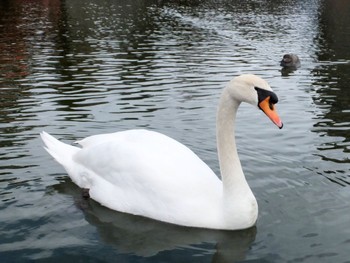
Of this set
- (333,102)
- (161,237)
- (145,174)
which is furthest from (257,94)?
(333,102)

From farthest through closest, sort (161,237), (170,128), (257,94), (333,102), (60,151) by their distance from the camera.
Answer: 1. (333,102)
2. (170,128)
3. (60,151)
4. (161,237)
5. (257,94)

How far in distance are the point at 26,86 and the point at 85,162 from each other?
751 centimetres

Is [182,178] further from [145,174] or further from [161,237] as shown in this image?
[161,237]

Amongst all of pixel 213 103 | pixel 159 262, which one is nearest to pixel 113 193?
pixel 159 262

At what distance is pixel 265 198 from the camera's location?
716cm

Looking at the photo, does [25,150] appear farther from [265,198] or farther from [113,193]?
[265,198]

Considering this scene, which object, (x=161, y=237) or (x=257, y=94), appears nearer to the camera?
(x=257, y=94)

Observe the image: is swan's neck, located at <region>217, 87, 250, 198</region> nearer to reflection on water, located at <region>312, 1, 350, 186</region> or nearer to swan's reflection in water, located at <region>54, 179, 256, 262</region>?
swan's reflection in water, located at <region>54, 179, 256, 262</region>

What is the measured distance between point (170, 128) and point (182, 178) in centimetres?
436

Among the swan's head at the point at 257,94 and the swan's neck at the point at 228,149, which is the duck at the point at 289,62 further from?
the swan's head at the point at 257,94

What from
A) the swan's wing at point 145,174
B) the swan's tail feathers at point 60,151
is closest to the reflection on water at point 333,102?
the swan's wing at point 145,174

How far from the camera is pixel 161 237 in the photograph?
6082 mm

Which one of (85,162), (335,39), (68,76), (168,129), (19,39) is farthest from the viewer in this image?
(335,39)

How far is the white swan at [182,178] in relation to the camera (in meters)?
5.99
